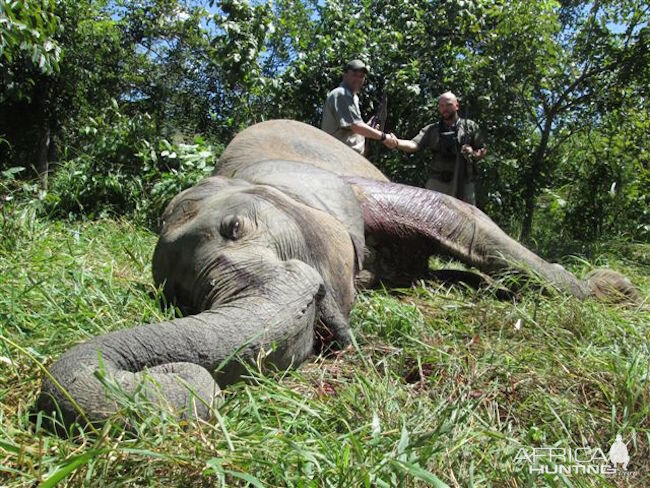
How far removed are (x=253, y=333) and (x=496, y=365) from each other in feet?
3.45

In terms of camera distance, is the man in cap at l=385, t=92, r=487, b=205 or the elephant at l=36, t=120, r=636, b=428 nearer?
the elephant at l=36, t=120, r=636, b=428

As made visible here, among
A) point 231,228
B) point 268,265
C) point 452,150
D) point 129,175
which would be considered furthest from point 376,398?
point 129,175

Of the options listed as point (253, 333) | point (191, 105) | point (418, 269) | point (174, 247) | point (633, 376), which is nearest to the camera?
point (253, 333)

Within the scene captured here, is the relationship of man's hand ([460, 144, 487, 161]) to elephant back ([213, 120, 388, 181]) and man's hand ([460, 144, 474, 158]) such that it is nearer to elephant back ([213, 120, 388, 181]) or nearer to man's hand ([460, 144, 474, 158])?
man's hand ([460, 144, 474, 158])

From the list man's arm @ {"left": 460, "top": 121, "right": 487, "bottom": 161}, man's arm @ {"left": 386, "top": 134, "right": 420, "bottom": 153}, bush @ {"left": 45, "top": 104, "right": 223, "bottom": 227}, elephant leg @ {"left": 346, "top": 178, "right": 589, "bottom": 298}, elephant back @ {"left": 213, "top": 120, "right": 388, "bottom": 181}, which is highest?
man's arm @ {"left": 460, "top": 121, "right": 487, "bottom": 161}

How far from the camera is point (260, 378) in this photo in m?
2.52

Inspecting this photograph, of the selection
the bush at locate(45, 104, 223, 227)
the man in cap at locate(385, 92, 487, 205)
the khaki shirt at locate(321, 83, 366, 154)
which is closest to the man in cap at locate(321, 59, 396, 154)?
the khaki shirt at locate(321, 83, 366, 154)

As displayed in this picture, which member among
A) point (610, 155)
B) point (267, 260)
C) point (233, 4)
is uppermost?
point (233, 4)

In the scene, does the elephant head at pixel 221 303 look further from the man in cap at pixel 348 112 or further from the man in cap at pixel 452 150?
the man in cap at pixel 452 150

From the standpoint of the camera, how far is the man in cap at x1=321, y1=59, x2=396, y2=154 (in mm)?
7098

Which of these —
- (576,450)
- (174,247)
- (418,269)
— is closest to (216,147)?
(418,269)

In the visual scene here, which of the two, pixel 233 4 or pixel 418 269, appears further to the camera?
pixel 233 4

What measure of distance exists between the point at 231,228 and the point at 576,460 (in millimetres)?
1691

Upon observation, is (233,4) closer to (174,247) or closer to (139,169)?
(139,169)
